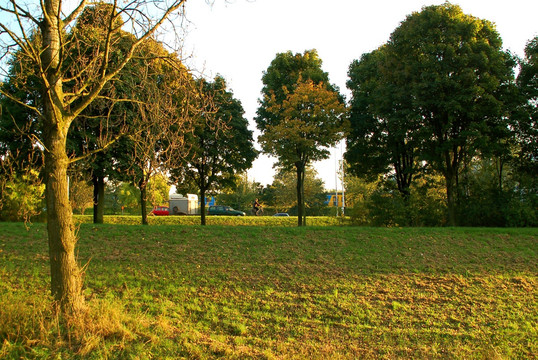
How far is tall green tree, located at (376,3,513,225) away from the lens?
17984 mm

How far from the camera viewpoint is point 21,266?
9250 millimetres

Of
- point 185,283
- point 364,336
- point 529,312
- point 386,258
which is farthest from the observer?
point 386,258

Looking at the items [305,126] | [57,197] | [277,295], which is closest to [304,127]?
[305,126]

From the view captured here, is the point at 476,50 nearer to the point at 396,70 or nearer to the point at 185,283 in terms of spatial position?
the point at 396,70

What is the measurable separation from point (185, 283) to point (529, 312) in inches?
281

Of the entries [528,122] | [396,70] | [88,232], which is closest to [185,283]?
[88,232]

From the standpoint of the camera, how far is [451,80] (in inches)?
716

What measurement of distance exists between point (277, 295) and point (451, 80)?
1518 cm

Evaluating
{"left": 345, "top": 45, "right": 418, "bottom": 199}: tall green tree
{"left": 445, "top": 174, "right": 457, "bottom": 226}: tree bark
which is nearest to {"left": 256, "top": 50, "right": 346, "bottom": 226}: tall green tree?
{"left": 345, "top": 45, "right": 418, "bottom": 199}: tall green tree

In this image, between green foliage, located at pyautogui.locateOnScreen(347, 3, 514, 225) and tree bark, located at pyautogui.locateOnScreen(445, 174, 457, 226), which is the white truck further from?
tree bark, located at pyautogui.locateOnScreen(445, 174, 457, 226)

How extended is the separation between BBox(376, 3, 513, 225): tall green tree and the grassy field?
6728 mm

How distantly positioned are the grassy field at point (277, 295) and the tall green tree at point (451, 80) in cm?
673

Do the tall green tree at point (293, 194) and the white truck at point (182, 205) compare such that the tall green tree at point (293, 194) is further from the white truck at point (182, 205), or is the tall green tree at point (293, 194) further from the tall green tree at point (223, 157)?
the tall green tree at point (223, 157)

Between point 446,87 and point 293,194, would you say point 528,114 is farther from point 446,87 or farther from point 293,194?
point 293,194
